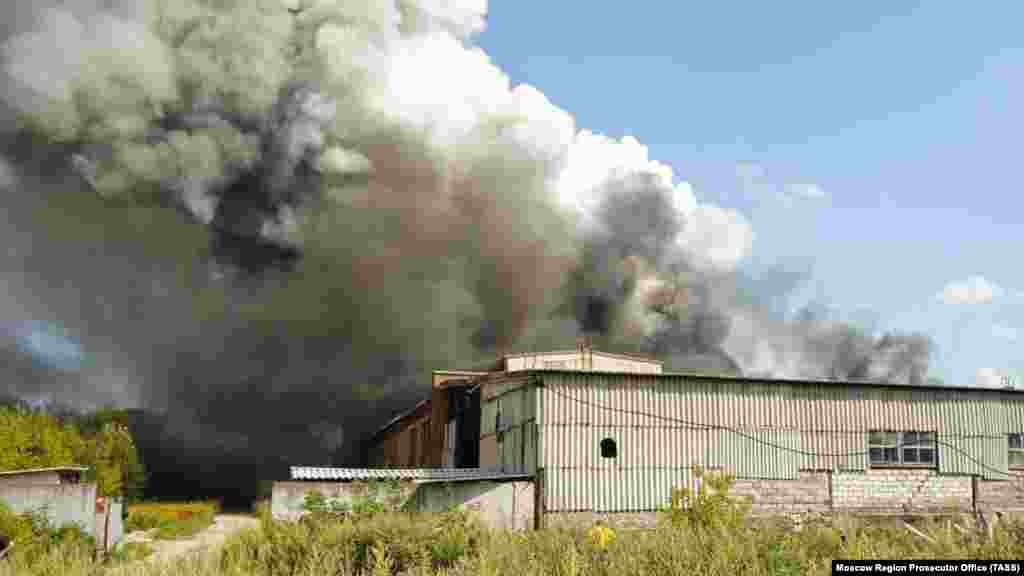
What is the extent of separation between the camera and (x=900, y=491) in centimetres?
2631

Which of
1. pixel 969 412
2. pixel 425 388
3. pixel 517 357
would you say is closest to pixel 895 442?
pixel 969 412

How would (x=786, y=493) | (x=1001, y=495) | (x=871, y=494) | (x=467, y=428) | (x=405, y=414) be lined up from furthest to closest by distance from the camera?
1. (x=405, y=414)
2. (x=467, y=428)
3. (x=1001, y=495)
4. (x=871, y=494)
5. (x=786, y=493)

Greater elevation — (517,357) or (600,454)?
(517,357)

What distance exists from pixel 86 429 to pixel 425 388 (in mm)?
18872

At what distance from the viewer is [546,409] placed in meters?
24.6

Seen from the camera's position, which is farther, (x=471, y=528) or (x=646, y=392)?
(x=646, y=392)

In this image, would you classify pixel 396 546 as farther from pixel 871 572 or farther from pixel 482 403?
pixel 482 403

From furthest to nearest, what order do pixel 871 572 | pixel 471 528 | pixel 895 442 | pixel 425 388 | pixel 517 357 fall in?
1. pixel 425 388
2. pixel 517 357
3. pixel 895 442
4. pixel 471 528
5. pixel 871 572

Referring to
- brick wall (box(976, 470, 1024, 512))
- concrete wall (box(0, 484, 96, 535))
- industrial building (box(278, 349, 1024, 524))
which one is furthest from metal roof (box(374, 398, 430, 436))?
brick wall (box(976, 470, 1024, 512))

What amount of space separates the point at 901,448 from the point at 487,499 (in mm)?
13177

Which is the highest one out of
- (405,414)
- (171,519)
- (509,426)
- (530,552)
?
(405,414)

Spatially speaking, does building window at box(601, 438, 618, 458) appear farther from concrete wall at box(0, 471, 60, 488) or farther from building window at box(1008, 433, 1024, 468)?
concrete wall at box(0, 471, 60, 488)

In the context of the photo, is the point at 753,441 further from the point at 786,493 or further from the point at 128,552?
the point at 128,552

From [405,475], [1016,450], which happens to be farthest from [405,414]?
[1016,450]
